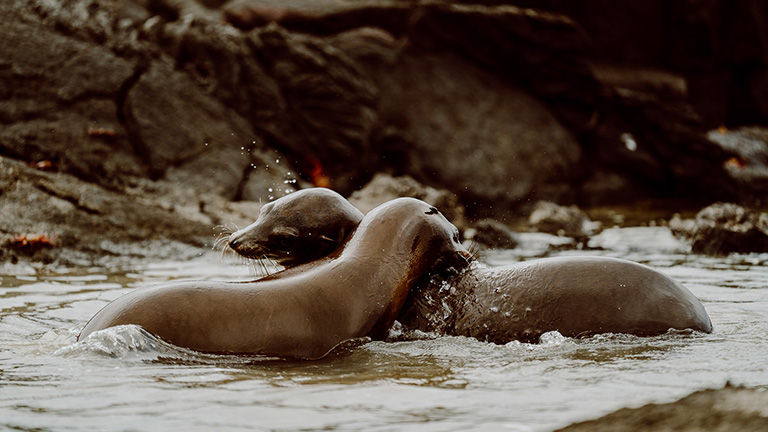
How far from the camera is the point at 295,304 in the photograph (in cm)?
424

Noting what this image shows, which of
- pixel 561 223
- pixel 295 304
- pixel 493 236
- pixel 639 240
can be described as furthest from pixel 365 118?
pixel 295 304

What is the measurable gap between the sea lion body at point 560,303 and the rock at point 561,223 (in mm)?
6095

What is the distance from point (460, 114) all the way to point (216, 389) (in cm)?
1197

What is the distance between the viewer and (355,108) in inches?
518

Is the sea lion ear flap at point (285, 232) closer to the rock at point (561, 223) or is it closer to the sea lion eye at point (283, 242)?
the sea lion eye at point (283, 242)

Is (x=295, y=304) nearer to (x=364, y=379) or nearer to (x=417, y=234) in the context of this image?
(x=364, y=379)

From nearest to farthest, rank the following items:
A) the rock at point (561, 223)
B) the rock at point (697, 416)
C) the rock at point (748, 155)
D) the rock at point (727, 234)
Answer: the rock at point (697, 416)
the rock at point (727, 234)
the rock at point (561, 223)
the rock at point (748, 155)

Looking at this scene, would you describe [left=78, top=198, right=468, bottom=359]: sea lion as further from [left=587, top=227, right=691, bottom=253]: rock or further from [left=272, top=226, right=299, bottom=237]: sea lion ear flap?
[left=587, top=227, right=691, bottom=253]: rock

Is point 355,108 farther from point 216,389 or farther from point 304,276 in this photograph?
point 216,389

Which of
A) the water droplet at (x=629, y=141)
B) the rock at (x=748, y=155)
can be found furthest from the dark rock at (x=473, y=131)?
the rock at (x=748, y=155)

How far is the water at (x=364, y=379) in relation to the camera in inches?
123

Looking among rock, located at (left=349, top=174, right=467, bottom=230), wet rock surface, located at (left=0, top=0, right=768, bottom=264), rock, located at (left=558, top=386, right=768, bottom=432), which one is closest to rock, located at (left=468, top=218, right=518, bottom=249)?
rock, located at (left=349, top=174, right=467, bottom=230)

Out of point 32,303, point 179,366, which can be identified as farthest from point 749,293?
point 32,303

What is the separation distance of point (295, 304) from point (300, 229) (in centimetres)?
75
